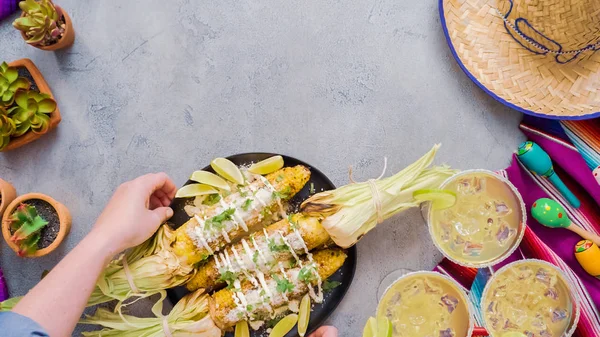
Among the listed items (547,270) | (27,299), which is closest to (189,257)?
(27,299)

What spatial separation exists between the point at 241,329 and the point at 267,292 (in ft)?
0.67

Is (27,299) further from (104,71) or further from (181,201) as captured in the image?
(104,71)

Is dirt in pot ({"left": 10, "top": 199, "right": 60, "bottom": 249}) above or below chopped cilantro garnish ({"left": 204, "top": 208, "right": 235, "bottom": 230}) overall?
above

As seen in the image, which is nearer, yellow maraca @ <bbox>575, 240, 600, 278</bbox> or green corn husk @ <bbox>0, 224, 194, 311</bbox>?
green corn husk @ <bbox>0, 224, 194, 311</bbox>

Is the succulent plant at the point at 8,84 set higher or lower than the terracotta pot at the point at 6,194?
higher

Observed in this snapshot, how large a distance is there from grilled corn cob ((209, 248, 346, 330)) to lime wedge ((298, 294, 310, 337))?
4 centimetres

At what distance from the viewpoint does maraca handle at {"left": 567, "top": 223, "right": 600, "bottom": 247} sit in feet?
7.81

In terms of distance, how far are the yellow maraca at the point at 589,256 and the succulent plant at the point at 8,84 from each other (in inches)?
96.2

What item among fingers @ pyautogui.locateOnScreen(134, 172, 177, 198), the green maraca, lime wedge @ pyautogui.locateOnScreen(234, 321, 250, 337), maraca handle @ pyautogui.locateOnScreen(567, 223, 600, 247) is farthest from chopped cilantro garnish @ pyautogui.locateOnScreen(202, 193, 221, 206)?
maraca handle @ pyautogui.locateOnScreen(567, 223, 600, 247)

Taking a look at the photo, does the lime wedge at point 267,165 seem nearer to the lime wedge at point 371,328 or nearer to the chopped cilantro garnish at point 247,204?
the chopped cilantro garnish at point 247,204

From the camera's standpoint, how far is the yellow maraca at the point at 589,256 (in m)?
2.34

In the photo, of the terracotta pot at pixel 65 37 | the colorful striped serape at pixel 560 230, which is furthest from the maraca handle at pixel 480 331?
the terracotta pot at pixel 65 37

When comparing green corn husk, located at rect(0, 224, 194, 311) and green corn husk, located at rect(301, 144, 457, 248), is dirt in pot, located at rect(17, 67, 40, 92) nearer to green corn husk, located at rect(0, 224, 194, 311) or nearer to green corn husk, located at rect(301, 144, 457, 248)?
green corn husk, located at rect(0, 224, 194, 311)

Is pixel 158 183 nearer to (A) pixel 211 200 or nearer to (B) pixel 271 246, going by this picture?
(A) pixel 211 200
